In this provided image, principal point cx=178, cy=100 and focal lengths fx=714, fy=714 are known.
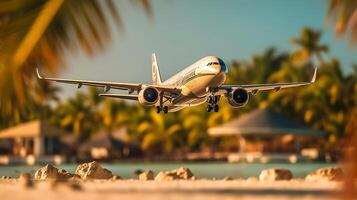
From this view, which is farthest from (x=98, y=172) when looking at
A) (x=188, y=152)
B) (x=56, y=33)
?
(x=188, y=152)

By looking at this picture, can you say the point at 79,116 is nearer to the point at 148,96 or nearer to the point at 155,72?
the point at 155,72

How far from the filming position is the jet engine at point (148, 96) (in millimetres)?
44594

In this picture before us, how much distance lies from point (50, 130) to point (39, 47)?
11044 cm

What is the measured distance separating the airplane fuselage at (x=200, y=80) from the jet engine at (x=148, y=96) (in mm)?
1947

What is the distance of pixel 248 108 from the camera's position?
12162cm

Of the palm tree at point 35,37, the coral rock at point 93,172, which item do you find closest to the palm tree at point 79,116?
the coral rock at point 93,172

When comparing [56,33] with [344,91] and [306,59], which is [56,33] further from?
[306,59]

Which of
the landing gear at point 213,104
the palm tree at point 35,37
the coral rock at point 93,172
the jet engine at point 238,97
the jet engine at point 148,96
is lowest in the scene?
the palm tree at point 35,37

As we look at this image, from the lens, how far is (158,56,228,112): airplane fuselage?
139ft

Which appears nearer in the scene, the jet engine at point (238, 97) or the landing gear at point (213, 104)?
the landing gear at point (213, 104)

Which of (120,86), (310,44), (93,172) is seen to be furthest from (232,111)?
(93,172)

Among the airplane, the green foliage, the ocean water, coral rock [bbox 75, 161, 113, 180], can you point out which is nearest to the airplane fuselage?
the airplane

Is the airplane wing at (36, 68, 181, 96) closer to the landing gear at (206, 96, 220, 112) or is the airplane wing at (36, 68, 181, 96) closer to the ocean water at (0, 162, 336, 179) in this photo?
the landing gear at (206, 96, 220, 112)

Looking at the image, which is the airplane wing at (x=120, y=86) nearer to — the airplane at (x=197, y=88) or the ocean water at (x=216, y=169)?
the airplane at (x=197, y=88)
